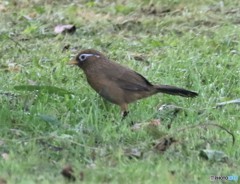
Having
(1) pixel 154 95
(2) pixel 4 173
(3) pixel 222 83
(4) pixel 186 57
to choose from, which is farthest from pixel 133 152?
(4) pixel 186 57

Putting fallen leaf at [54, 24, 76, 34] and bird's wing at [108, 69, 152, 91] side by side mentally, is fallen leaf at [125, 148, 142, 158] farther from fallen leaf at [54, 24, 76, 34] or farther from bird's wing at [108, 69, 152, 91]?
fallen leaf at [54, 24, 76, 34]

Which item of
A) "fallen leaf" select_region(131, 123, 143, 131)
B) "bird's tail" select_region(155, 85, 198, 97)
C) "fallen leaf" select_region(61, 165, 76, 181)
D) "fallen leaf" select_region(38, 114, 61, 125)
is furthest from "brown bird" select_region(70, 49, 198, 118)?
"fallen leaf" select_region(61, 165, 76, 181)

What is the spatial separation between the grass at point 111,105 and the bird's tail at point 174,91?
14 cm

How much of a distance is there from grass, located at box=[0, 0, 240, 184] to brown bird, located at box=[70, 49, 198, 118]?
14 centimetres

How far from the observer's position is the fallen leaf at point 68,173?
17.7 feet

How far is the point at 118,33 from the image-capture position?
1091cm

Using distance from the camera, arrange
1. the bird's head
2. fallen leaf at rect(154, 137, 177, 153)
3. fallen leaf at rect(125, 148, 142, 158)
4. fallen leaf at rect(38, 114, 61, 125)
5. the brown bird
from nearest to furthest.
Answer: fallen leaf at rect(125, 148, 142, 158), fallen leaf at rect(154, 137, 177, 153), fallen leaf at rect(38, 114, 61, 125), the brown bird, the bird's head

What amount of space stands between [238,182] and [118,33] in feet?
18.2

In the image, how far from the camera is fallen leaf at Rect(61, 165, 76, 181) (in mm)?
5391

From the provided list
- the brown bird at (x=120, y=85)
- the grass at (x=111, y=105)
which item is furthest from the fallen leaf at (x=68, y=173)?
the brown bird at (x=120, y=85)

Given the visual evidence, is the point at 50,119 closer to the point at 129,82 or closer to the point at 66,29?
the point at 129,82

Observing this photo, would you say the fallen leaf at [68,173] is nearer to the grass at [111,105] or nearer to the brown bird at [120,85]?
the grass at [111,105]

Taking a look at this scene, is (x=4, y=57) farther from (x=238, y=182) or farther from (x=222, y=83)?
(x=238, y=182)

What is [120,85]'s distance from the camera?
7.11 m
